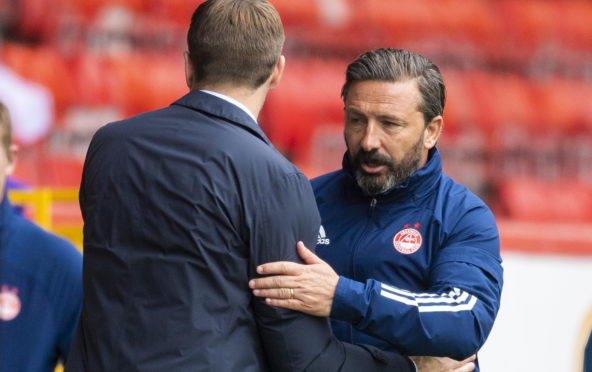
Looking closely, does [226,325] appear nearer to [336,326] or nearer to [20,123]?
[336,326]

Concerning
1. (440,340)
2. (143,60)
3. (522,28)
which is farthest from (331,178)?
(522,28)

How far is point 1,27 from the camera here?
6531mm

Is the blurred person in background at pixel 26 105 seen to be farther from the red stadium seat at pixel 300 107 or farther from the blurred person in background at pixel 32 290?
the blurred person in background at pixel 32 290

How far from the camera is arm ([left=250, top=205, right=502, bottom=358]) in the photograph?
1.66 meters

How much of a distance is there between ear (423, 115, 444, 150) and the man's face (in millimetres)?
29

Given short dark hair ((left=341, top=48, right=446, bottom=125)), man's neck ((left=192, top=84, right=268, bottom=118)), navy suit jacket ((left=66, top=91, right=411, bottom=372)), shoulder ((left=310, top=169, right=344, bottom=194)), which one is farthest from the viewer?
shoulder ((left=310, top=169, right=344, bottom=194))

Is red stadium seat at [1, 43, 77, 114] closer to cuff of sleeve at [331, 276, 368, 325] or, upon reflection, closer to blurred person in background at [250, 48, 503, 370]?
blurred person in background at [250, 48, 503, 370]

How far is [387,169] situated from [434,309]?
1.32 feet

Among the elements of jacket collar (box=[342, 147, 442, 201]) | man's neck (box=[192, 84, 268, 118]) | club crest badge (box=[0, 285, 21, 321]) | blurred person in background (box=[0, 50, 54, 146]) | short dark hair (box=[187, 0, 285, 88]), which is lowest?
blurred person in background (box=[0, 50, 54, 146])

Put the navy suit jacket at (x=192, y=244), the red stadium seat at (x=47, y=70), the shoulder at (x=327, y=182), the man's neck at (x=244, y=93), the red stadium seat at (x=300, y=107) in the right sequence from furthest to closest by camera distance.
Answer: the red stadium seat at (x=300, y=107)
the red stadium seat at (x=47, y=70)
the shoulder at (x=327, y=182)
the man's neck at (x=244, y=93)
the navy suit jacket at (x=192, y=244)

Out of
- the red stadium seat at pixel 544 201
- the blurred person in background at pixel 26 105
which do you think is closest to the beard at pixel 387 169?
the blurred person in background at pixel 26 105

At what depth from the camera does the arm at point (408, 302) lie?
1658 mm

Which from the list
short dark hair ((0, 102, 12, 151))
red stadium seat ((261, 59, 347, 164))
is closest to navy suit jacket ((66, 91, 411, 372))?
short dark hair ((0, 102, 12, 151))

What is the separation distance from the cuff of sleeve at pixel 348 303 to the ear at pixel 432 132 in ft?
1.66
